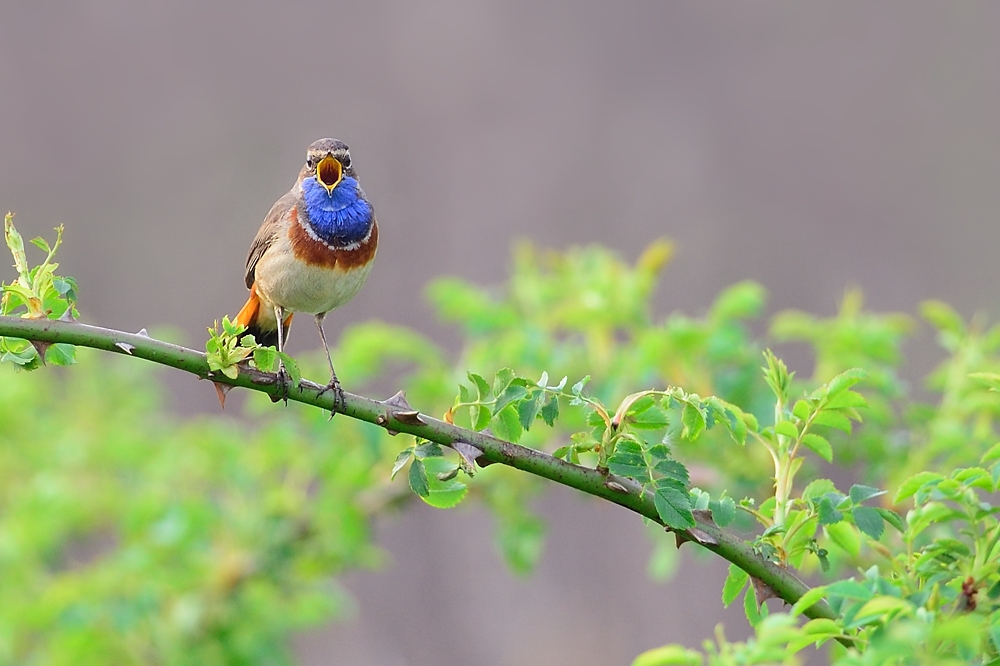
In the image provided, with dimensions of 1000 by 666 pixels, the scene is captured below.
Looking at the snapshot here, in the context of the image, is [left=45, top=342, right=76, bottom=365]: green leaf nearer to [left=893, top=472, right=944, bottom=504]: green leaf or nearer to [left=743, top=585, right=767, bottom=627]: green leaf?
[left=743, top=585, right=767, bottom=627]: green leaf

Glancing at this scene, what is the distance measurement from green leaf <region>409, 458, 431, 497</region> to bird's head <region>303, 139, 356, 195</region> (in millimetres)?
1413

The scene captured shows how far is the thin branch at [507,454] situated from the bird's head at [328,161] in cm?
138

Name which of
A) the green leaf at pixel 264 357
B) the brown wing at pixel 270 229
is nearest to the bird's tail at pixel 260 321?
the brown wing at pixel 270 229

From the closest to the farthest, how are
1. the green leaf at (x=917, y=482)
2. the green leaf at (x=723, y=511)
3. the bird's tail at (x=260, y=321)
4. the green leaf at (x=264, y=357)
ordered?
the green leaf at (x=917, y=482)
the green leaf at (x=723, y=511)
the green leaf at (x=264, y=357)
the bird's tail at (x=260, y=321)

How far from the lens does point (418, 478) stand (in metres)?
1.45

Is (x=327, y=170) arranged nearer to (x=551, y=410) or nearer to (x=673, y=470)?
(x=551, y=410)

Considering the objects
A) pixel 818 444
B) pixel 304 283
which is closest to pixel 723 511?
pixel 818 444

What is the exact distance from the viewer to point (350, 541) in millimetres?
2975

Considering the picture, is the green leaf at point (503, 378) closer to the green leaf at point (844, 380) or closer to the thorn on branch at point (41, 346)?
the green leaf at point (844, 380)

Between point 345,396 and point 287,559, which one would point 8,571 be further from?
point 345,396

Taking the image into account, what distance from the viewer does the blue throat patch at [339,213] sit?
9.02 ft

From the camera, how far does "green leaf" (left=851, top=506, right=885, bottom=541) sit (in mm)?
1391

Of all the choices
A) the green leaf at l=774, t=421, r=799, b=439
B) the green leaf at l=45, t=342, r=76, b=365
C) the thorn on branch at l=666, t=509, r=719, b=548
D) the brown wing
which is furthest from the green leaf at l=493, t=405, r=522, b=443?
the brown wing

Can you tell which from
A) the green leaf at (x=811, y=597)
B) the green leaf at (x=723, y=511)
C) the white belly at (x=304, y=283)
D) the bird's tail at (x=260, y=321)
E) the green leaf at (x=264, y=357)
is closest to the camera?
the green leaf at (x=811, y=597)
